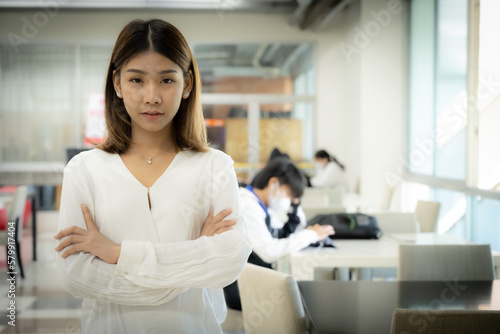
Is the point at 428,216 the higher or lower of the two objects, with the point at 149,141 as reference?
lower

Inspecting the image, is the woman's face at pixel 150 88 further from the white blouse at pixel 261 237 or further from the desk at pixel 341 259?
the desk at pixel 341 259

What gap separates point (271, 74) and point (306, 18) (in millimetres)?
1244

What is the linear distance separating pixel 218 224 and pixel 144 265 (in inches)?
7.8

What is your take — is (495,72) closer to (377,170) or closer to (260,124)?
(377,170)

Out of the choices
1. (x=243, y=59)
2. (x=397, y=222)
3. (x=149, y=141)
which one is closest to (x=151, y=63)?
(x=149, y=141)

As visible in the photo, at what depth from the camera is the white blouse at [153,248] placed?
1.29 metres

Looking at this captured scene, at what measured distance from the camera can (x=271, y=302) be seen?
2092 mm

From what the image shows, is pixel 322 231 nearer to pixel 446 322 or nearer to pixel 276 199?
pixel 276 199

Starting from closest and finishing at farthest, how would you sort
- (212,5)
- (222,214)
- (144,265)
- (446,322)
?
(144,265), (222,214), (446,322), (212,5)

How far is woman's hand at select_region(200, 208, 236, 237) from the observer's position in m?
1.36

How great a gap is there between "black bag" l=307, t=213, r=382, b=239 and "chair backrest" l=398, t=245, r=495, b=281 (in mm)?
961

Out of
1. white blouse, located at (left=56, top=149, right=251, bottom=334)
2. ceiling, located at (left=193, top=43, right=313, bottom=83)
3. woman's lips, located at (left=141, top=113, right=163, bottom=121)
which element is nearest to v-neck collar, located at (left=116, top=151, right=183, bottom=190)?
white blouse, located at (left=56, top=149, right=251, bottom=334)

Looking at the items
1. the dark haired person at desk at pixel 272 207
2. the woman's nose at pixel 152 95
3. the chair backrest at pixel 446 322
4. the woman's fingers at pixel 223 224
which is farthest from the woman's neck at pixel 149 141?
the dark haired person at desk at pixel 272 207

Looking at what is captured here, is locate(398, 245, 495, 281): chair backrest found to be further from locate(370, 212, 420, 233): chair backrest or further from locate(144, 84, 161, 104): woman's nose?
locate(144, 84, 161, 104): woman's nose
